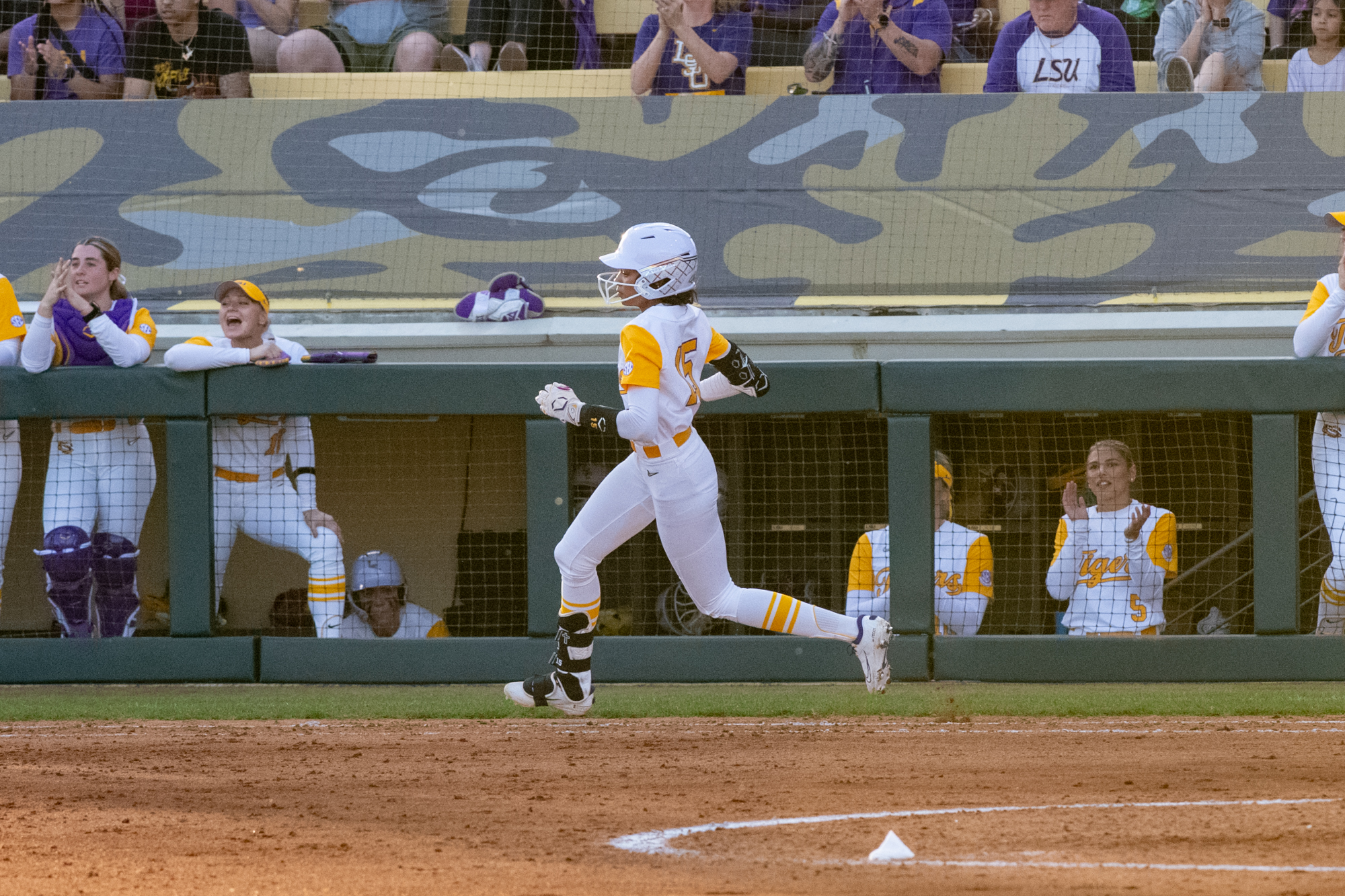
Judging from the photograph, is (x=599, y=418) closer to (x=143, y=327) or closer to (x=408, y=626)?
(x=408, y=626)

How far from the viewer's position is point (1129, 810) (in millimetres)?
4020

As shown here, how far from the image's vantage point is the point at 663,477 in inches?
220

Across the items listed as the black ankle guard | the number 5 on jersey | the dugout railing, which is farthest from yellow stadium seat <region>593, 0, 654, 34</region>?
the black ankle guard

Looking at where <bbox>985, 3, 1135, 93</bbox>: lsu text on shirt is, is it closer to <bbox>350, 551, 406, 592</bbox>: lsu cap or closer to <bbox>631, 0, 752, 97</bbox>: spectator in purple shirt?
<bbox>631, 0, 752, 97</bbox>: spectator in purple shirt

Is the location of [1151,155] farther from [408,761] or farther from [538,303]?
[408,761]

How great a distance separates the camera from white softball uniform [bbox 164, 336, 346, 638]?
7.34 meters

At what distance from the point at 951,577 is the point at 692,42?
13.0 feet

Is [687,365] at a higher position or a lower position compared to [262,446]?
higher

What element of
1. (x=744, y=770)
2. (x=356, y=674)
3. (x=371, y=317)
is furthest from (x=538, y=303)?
(x=744, y=770)

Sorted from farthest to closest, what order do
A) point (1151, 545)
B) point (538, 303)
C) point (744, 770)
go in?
point (538, 303) → point (1151, 545) → point (744, 770)

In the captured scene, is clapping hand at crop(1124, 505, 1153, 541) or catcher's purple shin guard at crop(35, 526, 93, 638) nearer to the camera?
clapping hand at crop(1124, 505, 1153, 541)

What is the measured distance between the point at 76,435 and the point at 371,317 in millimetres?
1983

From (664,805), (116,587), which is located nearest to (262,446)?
(116,587)

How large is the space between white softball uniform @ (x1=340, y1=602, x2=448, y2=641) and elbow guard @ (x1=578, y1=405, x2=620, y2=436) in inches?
94.8
